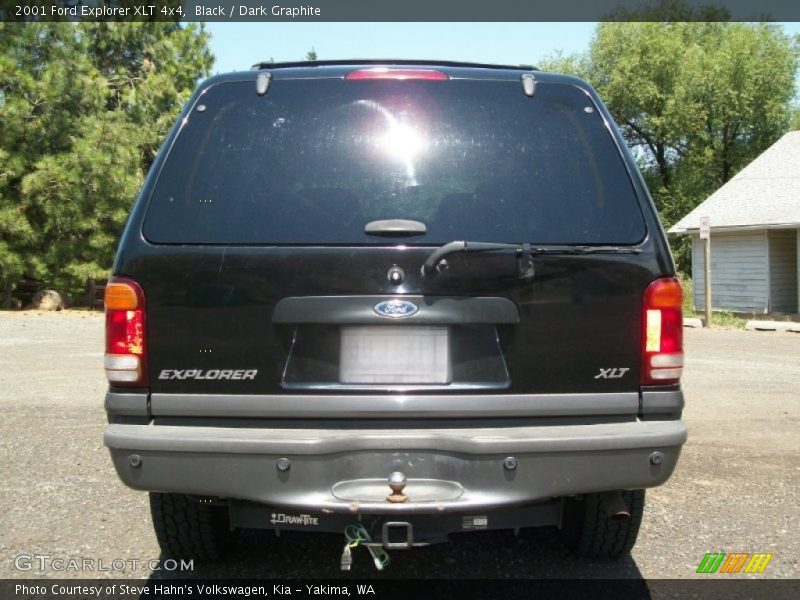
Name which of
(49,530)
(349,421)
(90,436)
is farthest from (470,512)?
(90,436)

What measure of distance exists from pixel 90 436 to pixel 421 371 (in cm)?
425

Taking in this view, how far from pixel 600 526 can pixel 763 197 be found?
75.3 ft

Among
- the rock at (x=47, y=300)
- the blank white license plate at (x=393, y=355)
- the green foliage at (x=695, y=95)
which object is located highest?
the green foliage at (x=695, y=95)

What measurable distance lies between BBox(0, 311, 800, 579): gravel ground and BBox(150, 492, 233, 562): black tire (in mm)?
101

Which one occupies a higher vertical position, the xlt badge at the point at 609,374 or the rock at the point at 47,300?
the xlt badge at the point at 609,374

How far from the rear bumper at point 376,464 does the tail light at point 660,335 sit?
9.8 inches

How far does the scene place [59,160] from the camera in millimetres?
18422

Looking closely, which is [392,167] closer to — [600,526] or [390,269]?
[390,269]

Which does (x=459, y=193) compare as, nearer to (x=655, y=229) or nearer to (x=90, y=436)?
(x=655, y=229)

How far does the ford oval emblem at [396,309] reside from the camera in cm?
294

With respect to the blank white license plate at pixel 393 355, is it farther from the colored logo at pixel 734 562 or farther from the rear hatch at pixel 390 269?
the colored logo at pixel 734 562

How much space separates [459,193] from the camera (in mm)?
3078

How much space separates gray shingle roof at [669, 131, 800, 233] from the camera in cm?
2273

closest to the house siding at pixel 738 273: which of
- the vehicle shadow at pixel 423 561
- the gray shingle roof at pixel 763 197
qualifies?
the gray shingle roof at pixel 763 197
